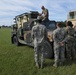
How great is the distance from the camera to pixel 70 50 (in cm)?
1046

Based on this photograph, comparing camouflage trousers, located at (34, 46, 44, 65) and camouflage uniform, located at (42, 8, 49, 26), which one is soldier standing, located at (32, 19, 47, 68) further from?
camouflage uniform, located at (42, 8, 49, 26)

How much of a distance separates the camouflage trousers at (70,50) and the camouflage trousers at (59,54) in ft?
1.32

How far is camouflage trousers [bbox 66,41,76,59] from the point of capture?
1038cm

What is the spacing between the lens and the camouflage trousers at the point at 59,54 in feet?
32.7

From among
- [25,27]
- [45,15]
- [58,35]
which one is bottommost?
[58,35]

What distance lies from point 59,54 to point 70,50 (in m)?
0.67

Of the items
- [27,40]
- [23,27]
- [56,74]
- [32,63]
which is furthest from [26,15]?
[56,74]

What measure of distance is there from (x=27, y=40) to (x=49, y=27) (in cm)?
163

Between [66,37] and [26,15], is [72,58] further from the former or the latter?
[26,15]

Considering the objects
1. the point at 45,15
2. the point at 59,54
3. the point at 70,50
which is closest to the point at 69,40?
the point at 70,50

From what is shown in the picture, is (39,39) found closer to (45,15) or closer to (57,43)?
(57,43)

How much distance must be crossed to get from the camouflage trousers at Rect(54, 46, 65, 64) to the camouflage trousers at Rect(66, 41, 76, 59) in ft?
1.32

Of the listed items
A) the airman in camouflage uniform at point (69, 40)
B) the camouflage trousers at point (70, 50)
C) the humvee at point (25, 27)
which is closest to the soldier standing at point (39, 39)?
the airman in camouflage uniform at point (69, 40)

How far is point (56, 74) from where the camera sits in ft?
30.4
